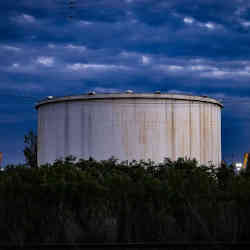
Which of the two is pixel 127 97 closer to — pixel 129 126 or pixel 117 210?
pixel 129 126

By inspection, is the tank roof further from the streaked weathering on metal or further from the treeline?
the treeline

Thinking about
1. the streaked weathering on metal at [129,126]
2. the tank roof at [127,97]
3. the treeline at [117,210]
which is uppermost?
the tank roof at [127,97]

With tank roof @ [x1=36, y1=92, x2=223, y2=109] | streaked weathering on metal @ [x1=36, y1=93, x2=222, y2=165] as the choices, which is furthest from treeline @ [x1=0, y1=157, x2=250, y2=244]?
tank roof @ [x1=36, y1=92, x2=223, y2=109]

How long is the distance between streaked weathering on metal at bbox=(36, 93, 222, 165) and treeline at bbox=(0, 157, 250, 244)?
24.2 feet

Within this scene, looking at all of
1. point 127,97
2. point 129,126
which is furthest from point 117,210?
point 127,97

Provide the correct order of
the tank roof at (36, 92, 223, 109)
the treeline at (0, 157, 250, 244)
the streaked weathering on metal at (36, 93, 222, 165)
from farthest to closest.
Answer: the tank roof at (36, 92, 223, 109), the streaked weathering on metal at (36, 93, 222, 165), the treeline at (0, 157, 250, 244)

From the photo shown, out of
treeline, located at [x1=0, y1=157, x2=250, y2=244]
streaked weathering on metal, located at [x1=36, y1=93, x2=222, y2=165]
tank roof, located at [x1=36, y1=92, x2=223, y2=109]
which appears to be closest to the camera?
treeline, located at [x1=0, y1=157, x2=250, y2=244]

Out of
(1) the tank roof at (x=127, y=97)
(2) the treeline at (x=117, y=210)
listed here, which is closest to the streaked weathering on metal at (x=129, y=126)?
(1) the tank roof at (x=127, y=97)

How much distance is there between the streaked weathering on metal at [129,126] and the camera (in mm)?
18203

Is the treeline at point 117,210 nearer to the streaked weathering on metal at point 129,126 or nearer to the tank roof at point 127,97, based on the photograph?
the streaked weathering on metal at point 129,126

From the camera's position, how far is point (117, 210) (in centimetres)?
1020

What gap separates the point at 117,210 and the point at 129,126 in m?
8.18

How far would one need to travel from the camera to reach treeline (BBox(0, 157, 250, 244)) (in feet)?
32.4

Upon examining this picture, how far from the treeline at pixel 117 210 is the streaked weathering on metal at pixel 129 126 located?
737cm
